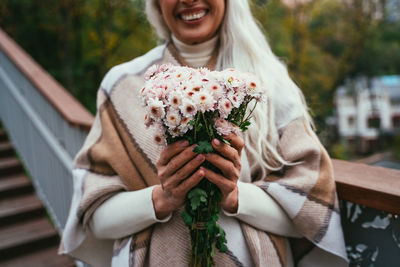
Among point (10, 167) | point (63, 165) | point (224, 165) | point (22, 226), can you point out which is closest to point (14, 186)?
point (10, 167)

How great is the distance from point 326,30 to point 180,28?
27.6ft

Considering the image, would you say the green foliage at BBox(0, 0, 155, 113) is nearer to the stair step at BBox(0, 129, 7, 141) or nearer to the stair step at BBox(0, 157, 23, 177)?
the stair step at BBox(0, 129, 7, 141)

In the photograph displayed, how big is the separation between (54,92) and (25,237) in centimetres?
136

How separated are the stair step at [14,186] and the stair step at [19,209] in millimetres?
69

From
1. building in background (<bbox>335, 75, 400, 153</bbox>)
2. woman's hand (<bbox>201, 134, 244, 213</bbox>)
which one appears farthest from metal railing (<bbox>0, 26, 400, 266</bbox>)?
building in background (<bbox>335, 75, 400, 153</bbox>)

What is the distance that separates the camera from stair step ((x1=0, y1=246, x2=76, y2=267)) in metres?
2.95

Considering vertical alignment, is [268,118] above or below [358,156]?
above

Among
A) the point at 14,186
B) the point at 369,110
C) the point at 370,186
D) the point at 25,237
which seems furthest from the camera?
the point at 369,110

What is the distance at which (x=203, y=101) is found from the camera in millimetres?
903

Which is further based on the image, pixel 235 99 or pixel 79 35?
pixel 79 35

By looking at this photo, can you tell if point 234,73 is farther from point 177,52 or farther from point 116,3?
point 116,3

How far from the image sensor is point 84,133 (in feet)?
7.34

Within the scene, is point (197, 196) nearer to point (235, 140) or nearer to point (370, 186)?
point (235, 140)

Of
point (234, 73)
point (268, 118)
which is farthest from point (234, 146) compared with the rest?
point (268, 118)
